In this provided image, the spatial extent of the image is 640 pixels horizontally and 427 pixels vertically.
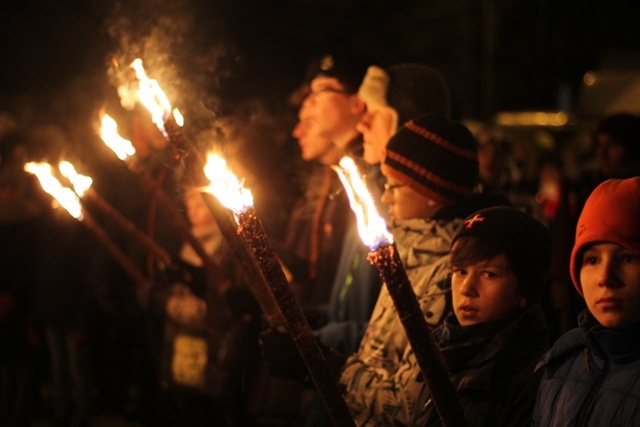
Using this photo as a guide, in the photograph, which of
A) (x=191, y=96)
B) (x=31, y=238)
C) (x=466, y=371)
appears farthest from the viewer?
(x=31, y=238)

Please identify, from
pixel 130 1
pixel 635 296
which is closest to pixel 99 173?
pixel 130 1

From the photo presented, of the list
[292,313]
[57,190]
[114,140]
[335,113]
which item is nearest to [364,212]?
[292,313]

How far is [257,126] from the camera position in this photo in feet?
19.8

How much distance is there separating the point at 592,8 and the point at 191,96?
28621 mm

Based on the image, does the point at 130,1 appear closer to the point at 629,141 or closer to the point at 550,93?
the point at 629,141

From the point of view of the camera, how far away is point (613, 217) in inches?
99.8

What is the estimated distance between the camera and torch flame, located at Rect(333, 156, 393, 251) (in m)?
2.16

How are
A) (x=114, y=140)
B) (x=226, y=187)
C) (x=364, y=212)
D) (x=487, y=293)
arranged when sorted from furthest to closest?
(x=114, y=140) < (x=487, y=293) < (x=226, y=187) < (x=364, y=212)

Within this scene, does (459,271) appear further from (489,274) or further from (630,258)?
(630,258)

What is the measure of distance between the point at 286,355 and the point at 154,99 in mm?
1128

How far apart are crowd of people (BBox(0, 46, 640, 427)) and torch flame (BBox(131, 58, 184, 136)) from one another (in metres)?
0.15

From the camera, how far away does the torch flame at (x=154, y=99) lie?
3039 millimetres

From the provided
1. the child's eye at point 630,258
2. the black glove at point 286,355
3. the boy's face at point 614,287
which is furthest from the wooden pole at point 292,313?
the black glove at point 286,355

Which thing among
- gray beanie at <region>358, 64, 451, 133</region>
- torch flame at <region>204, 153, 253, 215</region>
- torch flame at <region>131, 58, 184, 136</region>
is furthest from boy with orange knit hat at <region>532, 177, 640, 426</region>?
gray beanie at <region>358, 64, 451, 133</region>
